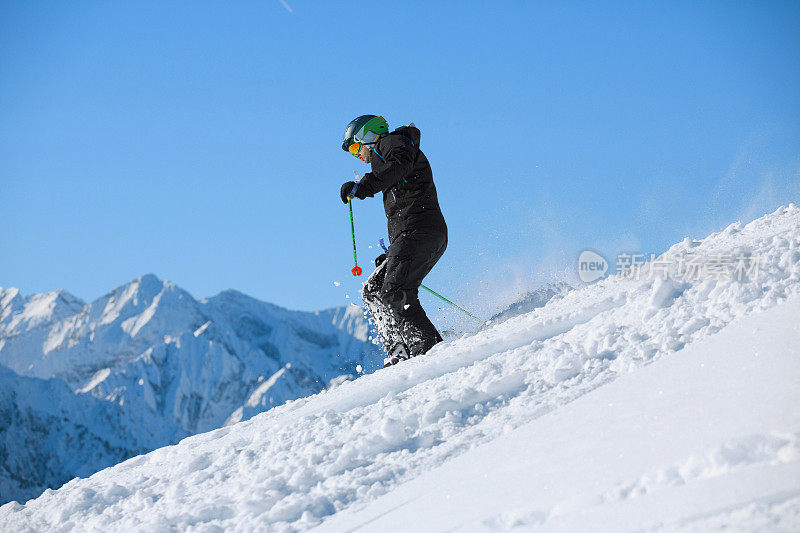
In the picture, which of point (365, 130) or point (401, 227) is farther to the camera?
point (365, 130)

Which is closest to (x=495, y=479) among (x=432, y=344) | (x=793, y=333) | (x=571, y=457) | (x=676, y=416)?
→ (x=571, y=457)

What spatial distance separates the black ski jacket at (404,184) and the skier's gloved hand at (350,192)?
0.12 feet

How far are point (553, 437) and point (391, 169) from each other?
149 inches

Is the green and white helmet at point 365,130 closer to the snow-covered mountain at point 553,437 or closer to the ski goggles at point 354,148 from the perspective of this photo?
the ski goggles at point 354,148

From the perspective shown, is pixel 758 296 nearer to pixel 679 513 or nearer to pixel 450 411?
pixel 450 411

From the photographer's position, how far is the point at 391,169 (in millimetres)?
6402

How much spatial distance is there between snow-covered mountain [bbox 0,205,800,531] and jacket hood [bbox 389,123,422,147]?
2224 millimetres

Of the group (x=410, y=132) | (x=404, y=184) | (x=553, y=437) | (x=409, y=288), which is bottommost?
(x=553, y=437)

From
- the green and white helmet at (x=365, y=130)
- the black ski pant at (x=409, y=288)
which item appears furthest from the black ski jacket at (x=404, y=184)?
the green and white helmet at (x=365, y=130)

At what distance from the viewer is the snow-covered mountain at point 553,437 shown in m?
2.42

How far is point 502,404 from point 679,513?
5.71 ft

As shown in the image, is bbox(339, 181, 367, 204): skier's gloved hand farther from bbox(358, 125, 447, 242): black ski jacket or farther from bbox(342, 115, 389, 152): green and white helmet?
bbox(342, 115, 389, 152): green and white helmet

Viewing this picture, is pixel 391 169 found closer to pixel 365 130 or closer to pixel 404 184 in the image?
pixel 404 184

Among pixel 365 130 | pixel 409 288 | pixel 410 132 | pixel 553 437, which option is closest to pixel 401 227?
pixel 409 288
